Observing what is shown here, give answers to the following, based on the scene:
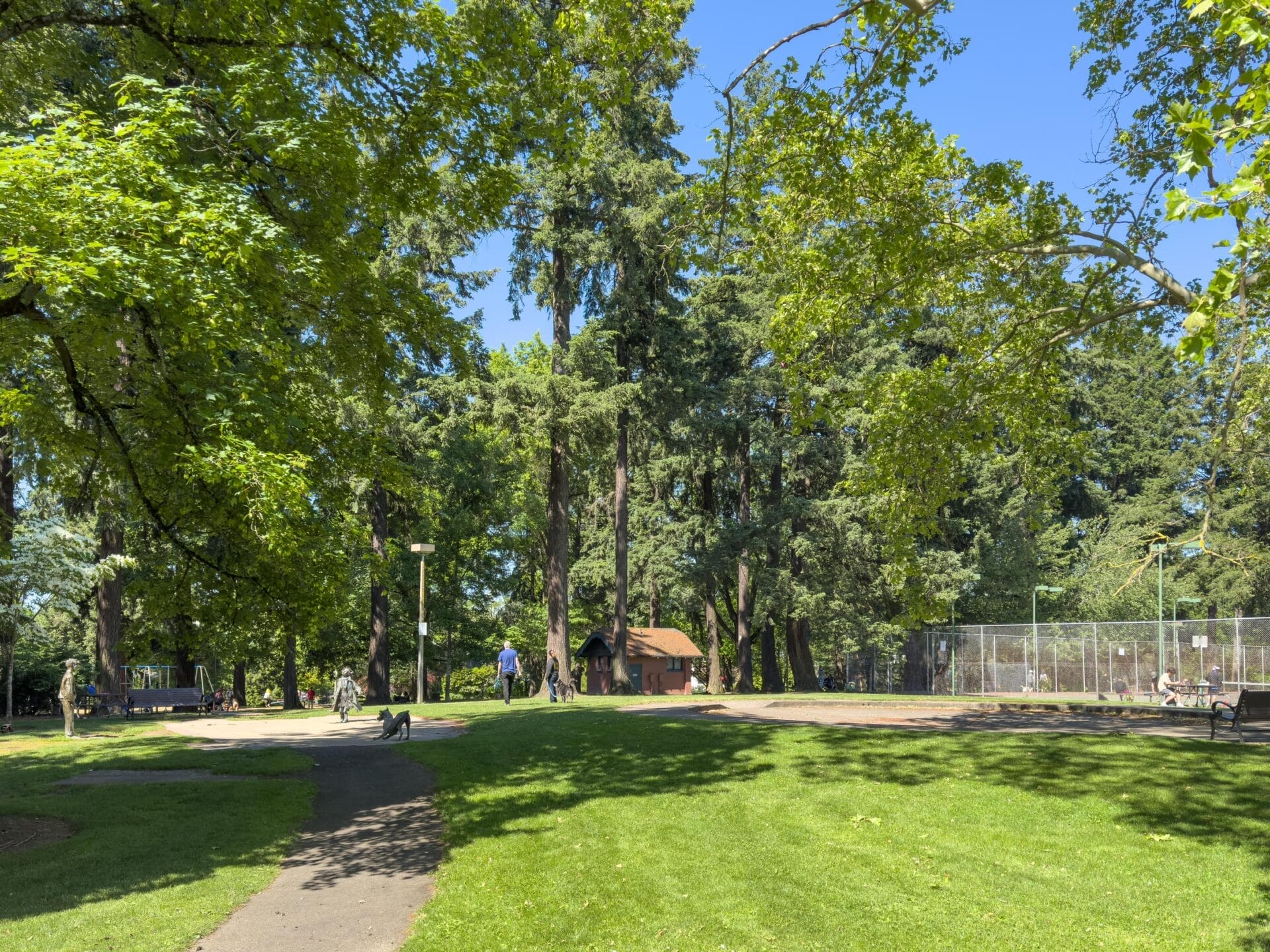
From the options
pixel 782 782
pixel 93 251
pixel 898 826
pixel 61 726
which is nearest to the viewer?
pixel 93 251

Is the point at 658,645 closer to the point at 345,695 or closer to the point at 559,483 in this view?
the point at 559,483

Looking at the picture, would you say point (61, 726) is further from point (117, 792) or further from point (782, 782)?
point (782, 782)

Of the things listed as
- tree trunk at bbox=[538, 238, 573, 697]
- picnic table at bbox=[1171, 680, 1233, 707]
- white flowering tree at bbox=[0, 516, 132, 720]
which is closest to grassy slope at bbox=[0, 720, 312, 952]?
white flowering tree at bbox=[0, 516, 132, 720]

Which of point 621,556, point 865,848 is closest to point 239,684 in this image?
point 621,556

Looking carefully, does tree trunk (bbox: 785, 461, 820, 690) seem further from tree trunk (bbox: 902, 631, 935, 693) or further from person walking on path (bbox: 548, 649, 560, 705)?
person walking on path (bbox: 548, 649, 560, 705)

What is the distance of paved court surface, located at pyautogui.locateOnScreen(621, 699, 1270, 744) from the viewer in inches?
618

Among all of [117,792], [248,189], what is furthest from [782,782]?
[248,189]

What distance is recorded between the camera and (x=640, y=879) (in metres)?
7.79

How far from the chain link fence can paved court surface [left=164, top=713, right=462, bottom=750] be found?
79.2 ft

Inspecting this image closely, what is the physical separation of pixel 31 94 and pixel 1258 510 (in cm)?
5694

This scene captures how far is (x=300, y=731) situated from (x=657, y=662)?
97.1 feet

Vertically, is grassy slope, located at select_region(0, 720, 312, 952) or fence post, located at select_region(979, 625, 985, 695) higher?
grassy slope, located at select_region(0, 720, 312, 952)

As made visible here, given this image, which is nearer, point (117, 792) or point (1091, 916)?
point (1091, 916)

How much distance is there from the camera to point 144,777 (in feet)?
44.1
